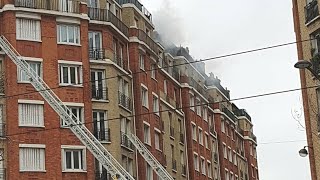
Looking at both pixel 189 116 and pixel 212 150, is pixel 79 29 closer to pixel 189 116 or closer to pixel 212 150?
pixel 189 116

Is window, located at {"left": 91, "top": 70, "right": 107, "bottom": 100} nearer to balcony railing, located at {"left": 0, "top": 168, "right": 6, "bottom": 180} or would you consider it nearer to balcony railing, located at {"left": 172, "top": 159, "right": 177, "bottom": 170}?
balcony railing, located at {"left": 0, "top": 168, "right": 6, "bottom": 180}

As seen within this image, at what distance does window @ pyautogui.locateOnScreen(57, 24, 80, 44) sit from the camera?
163 feet

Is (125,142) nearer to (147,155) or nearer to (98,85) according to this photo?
(147,155)

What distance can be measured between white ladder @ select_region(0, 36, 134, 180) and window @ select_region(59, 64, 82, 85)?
11.0 ft

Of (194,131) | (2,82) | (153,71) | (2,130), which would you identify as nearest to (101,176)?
(2,130)

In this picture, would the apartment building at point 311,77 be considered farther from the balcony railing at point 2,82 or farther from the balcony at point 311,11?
the balcony railing at point 2,82

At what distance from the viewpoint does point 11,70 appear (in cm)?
4784

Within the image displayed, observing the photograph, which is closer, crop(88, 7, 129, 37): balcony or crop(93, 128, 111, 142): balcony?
crop(93, 128, 111, 142): balcony

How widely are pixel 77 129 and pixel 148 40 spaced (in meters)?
18.2

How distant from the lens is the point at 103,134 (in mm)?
50125

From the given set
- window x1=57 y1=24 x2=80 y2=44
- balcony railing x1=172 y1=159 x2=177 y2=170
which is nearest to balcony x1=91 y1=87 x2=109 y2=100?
window x1=57 y1=24 x2=80 y2=44

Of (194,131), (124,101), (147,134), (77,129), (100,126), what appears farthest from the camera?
(194,131)

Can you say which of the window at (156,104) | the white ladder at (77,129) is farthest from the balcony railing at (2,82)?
the window at (156,104)

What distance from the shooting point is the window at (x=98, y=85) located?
166ft
